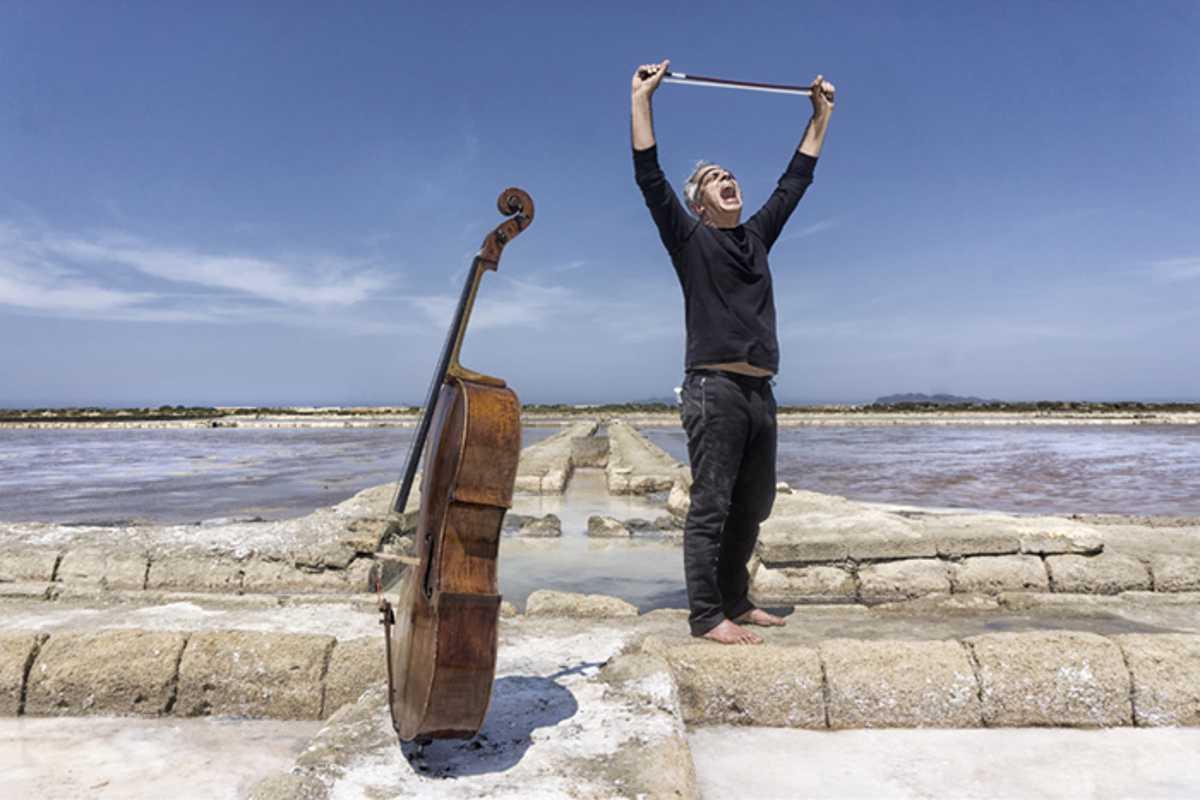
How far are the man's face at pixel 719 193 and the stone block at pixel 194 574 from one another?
3579 millimetres

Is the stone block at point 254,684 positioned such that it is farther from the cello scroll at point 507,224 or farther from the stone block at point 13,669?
the cello scroll at point 507,224

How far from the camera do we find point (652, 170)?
281 cm

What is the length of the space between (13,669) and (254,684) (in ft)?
2.72

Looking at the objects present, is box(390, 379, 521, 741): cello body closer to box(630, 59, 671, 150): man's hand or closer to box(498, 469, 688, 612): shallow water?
box(630, 59, 671, 150): man's hand

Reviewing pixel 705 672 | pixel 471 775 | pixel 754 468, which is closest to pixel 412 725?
pixel 471 775

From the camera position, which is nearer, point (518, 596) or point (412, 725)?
point (412, 725)

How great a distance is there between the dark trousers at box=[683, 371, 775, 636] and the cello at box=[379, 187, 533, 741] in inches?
45.4

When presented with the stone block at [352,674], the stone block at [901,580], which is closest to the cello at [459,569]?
the stone block at [352,674]

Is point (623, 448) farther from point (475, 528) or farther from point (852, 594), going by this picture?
point (475, 528)

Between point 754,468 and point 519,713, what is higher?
point 754,468

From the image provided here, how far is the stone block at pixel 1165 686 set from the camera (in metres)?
2.48

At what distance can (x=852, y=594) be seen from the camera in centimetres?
440

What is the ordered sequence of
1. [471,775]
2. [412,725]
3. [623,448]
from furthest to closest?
[623,448]
[471,775]
[412,725]

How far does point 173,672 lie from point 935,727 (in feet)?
8.57
